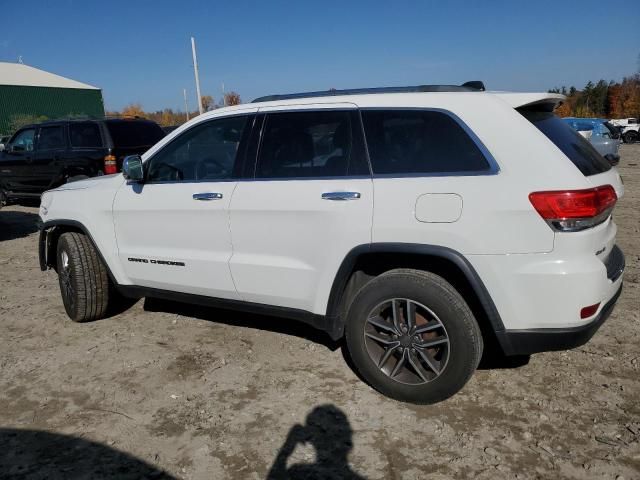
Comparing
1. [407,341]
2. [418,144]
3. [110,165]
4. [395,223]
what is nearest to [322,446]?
[407,341]

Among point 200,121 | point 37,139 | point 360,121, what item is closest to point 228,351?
point 200,121

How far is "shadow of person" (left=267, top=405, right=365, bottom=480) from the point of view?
2.46 metres

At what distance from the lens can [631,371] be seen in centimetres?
328

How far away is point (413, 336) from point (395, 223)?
67 centimetres

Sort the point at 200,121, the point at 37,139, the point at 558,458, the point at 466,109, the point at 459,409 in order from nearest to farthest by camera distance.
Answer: the point at 558,458
the point at 466,109
the point at 459,409
the point at 200,121
the point at 37,139

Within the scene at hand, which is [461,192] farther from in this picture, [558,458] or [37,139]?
[37,139]

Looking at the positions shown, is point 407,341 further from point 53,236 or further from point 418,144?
point 53,236

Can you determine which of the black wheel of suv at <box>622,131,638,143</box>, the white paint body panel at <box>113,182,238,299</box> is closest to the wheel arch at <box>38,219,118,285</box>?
the white paint body panel at <box>113,182,238,299</box>

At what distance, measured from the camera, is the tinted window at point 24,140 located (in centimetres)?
1026

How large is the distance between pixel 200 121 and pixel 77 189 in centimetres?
142

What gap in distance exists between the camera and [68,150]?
942cm

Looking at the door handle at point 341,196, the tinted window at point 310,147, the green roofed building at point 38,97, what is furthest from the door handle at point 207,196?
the green roofed building at point 38,97

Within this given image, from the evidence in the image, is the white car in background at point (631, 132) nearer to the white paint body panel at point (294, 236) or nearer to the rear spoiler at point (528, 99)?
the rear spoiler at point (528, 99)

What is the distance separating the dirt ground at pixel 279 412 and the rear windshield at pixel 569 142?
4.54ft
